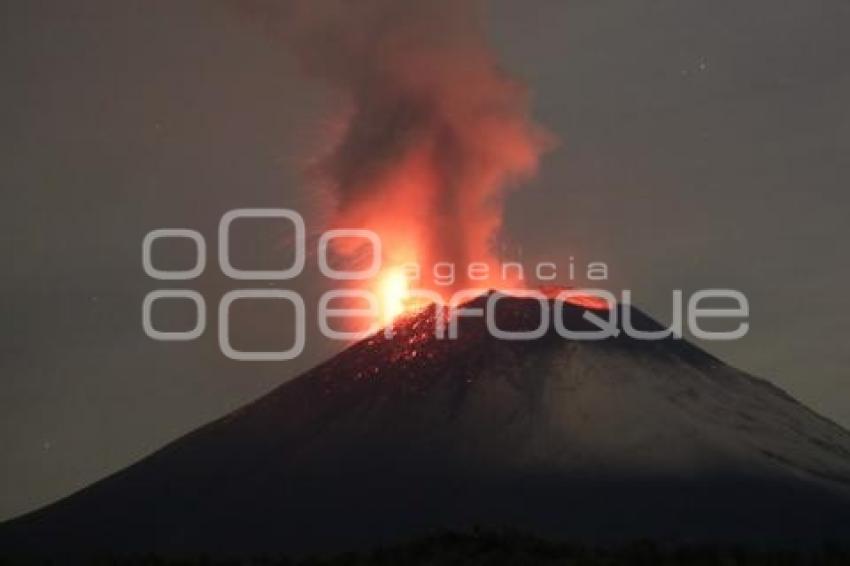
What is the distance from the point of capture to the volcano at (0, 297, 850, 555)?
98.2 meters

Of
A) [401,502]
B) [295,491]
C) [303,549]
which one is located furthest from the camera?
[295,491]

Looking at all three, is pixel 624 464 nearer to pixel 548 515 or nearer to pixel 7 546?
pixel 548 515

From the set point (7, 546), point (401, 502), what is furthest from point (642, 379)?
point (7, 546)

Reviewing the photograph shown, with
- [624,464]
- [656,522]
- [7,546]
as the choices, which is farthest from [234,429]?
[656,522]

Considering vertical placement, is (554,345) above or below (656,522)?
above

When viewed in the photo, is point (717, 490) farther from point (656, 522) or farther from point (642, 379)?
point (642, 379)

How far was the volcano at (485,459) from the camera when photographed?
322 ft

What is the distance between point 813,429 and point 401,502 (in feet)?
130

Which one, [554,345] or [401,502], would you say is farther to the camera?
[554,345]

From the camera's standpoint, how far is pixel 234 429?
129375 millimetres

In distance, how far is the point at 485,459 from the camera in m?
109

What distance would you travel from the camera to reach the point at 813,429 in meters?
127

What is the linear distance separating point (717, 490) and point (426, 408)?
81.7ft

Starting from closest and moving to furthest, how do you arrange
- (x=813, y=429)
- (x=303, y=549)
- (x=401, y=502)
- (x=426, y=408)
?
(x=303, y=549)
(x=401, y=502)
(x=426, y=408)
(x=813, y=429)
